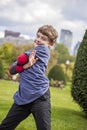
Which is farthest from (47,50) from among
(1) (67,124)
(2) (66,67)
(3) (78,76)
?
(2) (66,67)

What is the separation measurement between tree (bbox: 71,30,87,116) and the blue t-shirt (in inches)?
202

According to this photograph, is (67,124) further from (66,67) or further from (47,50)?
(66,67)

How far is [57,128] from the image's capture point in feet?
28.7

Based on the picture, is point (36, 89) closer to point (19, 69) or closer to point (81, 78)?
point (19, 69)

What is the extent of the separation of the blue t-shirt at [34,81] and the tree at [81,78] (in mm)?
5128

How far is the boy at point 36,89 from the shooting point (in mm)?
5293

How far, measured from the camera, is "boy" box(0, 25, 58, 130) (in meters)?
5.29

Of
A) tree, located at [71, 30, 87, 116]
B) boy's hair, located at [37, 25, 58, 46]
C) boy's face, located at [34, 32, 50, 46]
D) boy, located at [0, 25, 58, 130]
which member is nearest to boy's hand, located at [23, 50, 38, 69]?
boy, located at [0, 25, 58, 130]

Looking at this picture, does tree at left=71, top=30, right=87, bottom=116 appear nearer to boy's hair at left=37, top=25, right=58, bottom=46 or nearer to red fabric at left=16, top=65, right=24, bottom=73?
boy's hair at left=37, top=25, right=58, bottom=46

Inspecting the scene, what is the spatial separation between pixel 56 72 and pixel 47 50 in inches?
1524

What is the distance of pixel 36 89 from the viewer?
531 centimetres

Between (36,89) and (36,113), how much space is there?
1.03 ft

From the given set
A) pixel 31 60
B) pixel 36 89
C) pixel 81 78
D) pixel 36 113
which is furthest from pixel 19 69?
pixel 81 78

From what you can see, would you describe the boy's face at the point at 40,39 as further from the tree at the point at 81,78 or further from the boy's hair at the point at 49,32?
the tree at the point at 81,78
